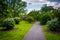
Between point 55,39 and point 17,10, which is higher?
point 55,39

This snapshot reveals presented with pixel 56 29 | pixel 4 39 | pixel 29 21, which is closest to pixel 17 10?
pixel 29 21

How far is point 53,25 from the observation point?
1628cm

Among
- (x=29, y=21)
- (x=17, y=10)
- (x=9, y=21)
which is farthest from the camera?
(x=17, y=10)

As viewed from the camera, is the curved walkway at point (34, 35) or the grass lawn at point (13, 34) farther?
the grass lawn at point (13, 34)

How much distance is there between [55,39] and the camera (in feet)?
39.3

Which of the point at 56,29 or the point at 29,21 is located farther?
the point at 29,21

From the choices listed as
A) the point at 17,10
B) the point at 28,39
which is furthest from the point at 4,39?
the point at 17,10

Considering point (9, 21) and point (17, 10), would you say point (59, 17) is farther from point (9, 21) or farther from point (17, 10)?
point (17, 10)

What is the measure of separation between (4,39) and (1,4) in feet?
13.8

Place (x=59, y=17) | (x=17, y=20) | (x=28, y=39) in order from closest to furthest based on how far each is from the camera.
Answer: (x=28, y=39)
(x=59, y=17)
(x=17, y=20)

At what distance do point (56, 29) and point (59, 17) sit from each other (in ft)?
4.75

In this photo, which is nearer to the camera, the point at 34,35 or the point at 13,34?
the point at 34,35

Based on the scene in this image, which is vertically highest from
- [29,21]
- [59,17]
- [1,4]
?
[1,4]

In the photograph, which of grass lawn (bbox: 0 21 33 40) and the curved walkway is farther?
grass lawn (bbox: 0 21 33 40)
